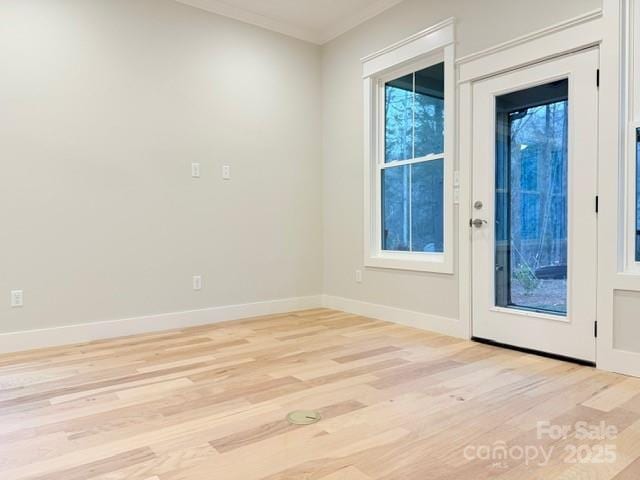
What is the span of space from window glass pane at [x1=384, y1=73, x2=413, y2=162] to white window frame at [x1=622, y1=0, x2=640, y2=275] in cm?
171

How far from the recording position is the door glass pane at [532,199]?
279cm

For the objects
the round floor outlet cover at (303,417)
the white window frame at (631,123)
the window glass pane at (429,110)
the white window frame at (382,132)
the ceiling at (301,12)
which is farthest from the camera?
the ceiling at (301,12)

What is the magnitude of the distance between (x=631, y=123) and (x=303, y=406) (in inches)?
92.7

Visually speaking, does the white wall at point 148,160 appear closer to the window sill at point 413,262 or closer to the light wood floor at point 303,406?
the light wood floor at point 303,406

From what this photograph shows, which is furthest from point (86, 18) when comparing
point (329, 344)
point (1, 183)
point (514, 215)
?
point (514, 215)

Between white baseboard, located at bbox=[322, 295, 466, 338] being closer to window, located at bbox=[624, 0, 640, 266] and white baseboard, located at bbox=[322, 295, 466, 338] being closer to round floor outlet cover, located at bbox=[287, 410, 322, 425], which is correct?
window, located at bbox=[624, 0, 640, 266]

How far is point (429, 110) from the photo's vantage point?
371 cm

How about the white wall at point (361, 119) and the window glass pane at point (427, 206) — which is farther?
the window glass pane at point (427, 206)

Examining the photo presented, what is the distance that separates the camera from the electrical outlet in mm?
3111

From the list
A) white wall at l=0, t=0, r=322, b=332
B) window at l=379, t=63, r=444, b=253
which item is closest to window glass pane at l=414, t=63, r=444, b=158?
window at l=379, t=63, r=444, b=253

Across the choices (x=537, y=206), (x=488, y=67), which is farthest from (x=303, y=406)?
(x=488, y=67)

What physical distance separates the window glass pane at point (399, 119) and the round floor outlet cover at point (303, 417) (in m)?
2.60

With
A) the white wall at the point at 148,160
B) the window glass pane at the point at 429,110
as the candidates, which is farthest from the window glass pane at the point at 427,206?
the white wall at the point at 148,160

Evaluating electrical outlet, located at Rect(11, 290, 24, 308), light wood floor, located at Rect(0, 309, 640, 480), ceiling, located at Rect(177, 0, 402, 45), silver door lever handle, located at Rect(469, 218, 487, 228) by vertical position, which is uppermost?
ceiling, located at Rect(177, 0, 402, 45)
